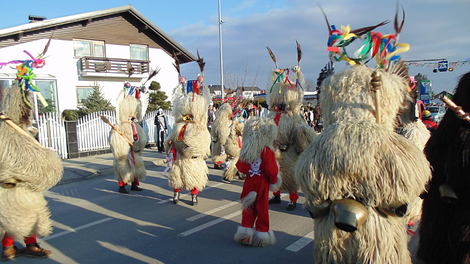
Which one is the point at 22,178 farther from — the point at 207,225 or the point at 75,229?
the point at 207,225

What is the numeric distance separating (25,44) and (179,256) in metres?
18.3

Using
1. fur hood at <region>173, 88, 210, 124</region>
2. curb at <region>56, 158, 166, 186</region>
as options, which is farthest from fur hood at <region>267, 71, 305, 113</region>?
curb at <region>56, 158, 166, 186</region>

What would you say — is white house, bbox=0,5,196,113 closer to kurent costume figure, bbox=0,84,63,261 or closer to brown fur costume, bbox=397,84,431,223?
kurent costume figure, bbox=0,84,63,261

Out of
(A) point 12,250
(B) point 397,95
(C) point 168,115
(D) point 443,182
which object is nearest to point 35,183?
(A) point 12,250

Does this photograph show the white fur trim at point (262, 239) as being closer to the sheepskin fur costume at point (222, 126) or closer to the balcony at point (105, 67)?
the sheepskin fur costume at point (222, 126)

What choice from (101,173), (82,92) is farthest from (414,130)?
(82,92)

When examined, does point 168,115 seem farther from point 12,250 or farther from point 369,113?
point 369,113

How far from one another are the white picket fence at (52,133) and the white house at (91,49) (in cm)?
595

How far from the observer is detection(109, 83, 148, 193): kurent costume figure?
699cm

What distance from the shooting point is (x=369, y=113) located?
243 cm

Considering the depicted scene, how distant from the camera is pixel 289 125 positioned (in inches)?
226

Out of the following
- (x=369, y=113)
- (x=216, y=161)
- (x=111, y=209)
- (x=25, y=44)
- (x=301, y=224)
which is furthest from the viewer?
(x=25, y=44)

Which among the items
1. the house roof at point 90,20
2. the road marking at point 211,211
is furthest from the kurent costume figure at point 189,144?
the house roof at point 90,20

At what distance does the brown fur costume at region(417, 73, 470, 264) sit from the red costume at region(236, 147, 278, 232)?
5.98 feet
